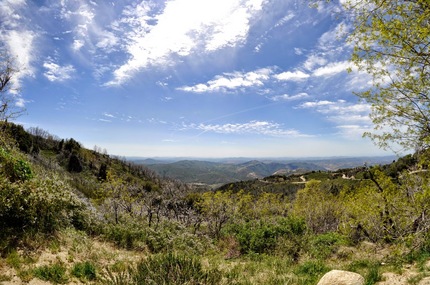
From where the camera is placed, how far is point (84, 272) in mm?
8039

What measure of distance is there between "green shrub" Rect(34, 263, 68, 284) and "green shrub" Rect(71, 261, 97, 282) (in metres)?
0.33

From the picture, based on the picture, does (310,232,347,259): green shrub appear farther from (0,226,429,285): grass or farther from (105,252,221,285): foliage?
(105,252,221,285): foliage

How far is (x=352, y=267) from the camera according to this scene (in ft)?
34.7

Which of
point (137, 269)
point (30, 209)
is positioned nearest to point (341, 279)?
point (137, 269)

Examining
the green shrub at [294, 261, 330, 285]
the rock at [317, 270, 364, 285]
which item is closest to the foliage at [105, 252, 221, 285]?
the rock at [317, 270, 364, 285]

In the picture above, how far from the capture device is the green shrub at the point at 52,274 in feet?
24.1

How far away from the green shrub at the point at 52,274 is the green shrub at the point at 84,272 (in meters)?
0.33

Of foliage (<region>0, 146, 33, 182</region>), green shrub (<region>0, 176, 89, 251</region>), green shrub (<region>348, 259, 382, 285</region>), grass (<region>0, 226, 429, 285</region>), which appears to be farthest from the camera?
foliage (<region>0, 146, 33, 182</region>)

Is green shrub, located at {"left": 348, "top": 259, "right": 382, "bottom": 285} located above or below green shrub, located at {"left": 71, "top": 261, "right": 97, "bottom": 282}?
below

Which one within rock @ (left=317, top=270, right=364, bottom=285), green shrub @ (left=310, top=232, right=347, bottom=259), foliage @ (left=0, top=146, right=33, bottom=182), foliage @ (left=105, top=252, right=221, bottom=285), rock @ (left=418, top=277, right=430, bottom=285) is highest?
foliage @ (left=0, top=146, right=33, bottom=182)

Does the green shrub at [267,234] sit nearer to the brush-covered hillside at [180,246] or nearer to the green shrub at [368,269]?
the brush-covered hillside at [180,246]

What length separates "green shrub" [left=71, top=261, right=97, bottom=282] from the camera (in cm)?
789

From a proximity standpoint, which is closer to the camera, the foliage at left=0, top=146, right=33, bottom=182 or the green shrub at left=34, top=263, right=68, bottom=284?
the green shrub at left=34, top=263, right=68, bottom=284

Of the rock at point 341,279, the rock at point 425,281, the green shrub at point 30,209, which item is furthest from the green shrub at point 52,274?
the rock at point 425,281
